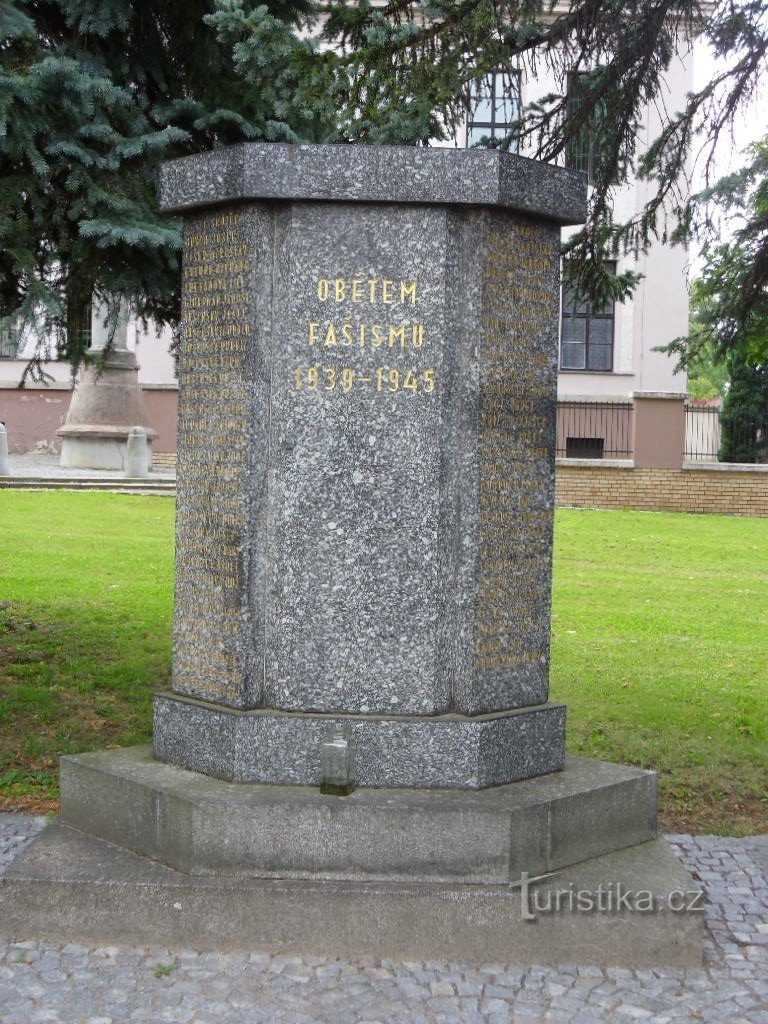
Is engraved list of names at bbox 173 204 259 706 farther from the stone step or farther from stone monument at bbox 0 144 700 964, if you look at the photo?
the stone step

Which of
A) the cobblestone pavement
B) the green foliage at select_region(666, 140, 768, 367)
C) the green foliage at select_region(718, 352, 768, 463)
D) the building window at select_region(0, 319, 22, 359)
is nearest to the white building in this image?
the green foliage at select_region(718, 352, 768, 463)

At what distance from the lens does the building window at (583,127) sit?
7.88m

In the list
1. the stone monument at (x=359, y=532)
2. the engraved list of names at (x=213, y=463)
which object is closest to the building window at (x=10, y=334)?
the engraved list of names at (x=213, y=463)

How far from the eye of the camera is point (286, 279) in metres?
4.70

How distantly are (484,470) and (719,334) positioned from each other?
489cm

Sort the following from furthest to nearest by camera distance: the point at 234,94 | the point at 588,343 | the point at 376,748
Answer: the point at 588,343
the point at 234,94
the point at 376,748

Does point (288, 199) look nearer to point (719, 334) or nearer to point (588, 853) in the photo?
point (588, 853)

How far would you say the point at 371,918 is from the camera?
4.25m

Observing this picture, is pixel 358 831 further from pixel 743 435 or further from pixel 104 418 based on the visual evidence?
pixel 104 418

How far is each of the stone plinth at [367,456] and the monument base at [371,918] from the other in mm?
506

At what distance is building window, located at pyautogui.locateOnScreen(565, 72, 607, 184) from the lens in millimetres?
7875

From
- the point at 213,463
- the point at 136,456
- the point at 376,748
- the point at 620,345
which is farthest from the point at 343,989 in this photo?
the point at 620,345

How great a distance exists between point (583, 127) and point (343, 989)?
578 centimetres

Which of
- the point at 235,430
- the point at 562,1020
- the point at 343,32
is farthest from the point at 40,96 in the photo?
the point at 562,1020
